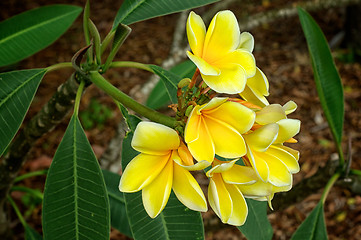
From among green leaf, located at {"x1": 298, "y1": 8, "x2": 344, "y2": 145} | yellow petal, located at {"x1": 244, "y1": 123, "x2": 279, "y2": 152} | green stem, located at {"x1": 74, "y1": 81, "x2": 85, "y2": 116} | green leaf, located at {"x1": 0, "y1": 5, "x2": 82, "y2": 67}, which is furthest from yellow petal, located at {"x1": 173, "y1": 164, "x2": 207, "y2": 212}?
green leaf, located at {"x1": 298, "y1": 8, "x2": 344, "y2": 145}

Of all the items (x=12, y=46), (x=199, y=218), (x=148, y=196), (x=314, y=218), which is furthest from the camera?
(x=314, y=218)

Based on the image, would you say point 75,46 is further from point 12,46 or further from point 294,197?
point 294,197

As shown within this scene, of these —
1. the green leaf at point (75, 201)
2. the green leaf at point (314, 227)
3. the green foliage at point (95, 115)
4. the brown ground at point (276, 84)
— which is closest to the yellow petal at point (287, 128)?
the green leaf at point (75, 201)

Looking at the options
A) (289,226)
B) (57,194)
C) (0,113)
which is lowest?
(289,226)

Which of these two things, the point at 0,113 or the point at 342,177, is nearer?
the point at 0,113

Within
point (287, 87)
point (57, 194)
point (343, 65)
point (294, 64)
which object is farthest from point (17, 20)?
point (343, 65)

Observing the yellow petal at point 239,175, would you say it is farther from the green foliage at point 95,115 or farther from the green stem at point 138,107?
the green foliage at point 95,115

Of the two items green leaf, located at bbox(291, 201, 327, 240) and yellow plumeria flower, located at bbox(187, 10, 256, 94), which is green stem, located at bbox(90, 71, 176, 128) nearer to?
yellow plumeria flower, located at bbox(187, 10, 256, 94)

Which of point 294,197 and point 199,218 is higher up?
point 199,218

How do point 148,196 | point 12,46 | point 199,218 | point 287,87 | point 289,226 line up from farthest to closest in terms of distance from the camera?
point 287,87 → point 289,226 → point 12,46 → point 199,218 → point 148,196
